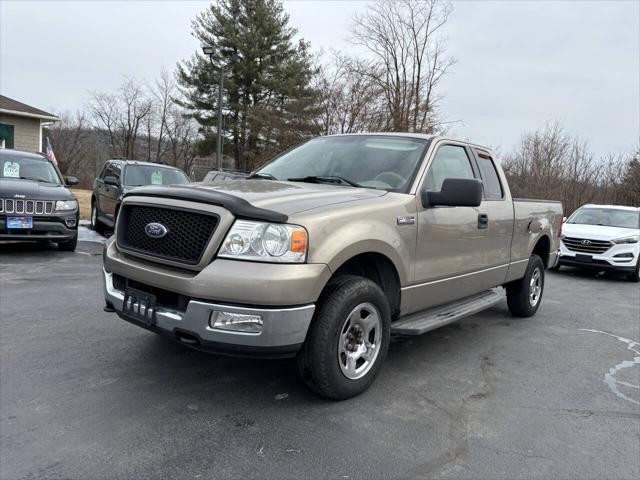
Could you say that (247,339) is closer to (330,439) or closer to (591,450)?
(330,439)

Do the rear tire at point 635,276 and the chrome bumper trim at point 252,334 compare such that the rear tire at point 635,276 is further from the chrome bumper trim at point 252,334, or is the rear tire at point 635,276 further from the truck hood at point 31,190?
the truck hood at point 31,190

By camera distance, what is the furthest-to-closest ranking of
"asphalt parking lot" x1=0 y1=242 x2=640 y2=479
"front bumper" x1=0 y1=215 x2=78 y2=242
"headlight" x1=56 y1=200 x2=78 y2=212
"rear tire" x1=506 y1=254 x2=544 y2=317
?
"headlight" x1=56 y1=200 x2=78 y2=212 → "front bumper" x1=0 y1=215 x2=78 y2=242 → "rear tire" x1=506 y1=254 x2=544 y2=317 → "asphalt parking lot" x1=0 y1=242 x2=640 y2=479

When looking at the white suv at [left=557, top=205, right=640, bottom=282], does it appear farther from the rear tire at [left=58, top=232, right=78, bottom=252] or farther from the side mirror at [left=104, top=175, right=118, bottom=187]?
the rear tire at [left=58, top=232, right=78, bottom=252]

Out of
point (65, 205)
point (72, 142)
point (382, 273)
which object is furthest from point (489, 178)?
point (72, 142)

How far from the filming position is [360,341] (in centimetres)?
345

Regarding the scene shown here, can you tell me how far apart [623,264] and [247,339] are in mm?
9873

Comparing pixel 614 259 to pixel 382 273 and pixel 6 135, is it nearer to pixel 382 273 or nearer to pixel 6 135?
pixel 382 273

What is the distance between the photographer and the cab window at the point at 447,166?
4.13 m

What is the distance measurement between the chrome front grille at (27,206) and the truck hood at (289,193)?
5.34 meters

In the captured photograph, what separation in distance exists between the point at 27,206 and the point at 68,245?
1.20 meters

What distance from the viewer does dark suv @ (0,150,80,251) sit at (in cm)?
772

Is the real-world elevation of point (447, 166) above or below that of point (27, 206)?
above

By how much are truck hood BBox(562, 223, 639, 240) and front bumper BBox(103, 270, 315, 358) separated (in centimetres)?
930

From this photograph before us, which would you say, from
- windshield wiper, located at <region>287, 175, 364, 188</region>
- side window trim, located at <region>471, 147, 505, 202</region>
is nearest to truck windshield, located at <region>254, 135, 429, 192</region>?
windshield wiper, located at <region>287, 175, 364, 188</region>
